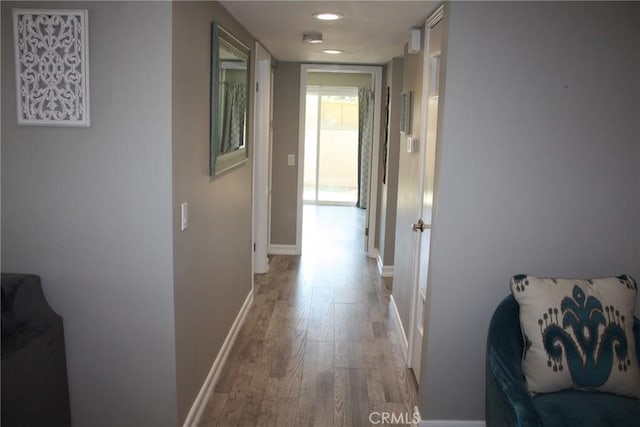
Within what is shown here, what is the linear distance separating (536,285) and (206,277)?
167cm

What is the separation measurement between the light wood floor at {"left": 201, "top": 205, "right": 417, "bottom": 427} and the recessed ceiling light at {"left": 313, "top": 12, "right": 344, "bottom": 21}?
216cm

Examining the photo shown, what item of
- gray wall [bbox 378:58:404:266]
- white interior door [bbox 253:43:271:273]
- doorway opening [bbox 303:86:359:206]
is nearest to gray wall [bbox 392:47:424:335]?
gray wall [bbox 378:58:404:266]

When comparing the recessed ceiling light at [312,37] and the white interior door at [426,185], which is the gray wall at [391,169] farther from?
the white interior door at [426,185]

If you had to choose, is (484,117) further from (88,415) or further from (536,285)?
(88,415)

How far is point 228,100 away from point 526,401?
2292 mm

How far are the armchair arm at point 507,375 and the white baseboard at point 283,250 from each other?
412 cm

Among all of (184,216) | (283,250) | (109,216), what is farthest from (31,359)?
(283,250)

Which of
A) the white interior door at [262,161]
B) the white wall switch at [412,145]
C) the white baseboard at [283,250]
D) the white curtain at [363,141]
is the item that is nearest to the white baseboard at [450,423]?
the white wall switch at [412,145]

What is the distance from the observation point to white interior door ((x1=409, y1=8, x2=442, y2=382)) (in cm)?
314

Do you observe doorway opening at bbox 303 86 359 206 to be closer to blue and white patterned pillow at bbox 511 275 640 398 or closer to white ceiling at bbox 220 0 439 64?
white ceiling at bbox 220 0 439 64

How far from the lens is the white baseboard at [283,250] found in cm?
646

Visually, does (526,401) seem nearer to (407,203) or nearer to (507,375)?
(507,375)

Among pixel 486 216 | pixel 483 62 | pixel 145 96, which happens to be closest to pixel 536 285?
pixel 486 216

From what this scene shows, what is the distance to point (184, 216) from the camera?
8.23ft
